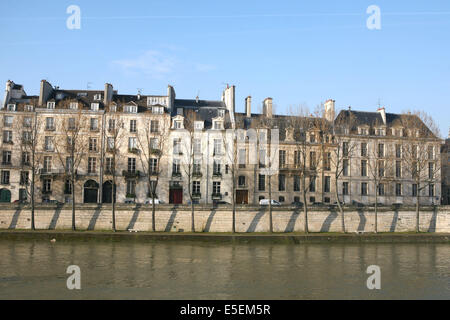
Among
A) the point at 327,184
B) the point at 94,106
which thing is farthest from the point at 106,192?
the point at 327,184

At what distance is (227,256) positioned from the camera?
29.2 m

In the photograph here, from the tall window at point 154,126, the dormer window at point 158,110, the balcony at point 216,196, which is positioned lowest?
the balcony at point 216,196

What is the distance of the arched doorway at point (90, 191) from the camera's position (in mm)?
46406

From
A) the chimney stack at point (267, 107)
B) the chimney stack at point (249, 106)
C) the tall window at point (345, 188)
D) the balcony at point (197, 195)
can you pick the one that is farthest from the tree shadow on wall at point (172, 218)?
the tall window at point (345, 188)

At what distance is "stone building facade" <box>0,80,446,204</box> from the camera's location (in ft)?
149

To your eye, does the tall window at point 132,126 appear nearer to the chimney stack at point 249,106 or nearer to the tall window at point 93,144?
the tall window at point 93,144

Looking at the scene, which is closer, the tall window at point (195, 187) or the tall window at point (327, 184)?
the tall window at point (195, 187)

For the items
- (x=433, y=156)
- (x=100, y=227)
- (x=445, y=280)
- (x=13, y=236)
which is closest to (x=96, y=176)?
(x=100, y=227)

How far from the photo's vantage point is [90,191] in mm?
46562

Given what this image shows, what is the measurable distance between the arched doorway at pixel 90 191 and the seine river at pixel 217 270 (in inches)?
483

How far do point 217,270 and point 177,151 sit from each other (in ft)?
83.5

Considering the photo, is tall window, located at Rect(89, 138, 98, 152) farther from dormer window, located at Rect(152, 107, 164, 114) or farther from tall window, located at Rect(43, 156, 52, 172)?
dormer window, located at Rect(152, 107, 164, 114)

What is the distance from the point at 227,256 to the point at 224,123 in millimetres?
22512

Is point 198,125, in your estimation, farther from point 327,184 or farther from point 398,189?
point 398,189
